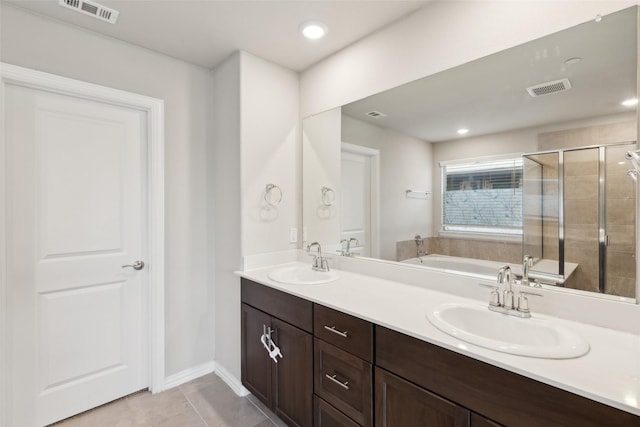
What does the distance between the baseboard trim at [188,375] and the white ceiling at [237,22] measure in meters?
2.42

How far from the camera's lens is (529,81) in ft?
4.50

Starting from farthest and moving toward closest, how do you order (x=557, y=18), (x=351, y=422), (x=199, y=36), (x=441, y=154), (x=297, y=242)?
1. (x=297, y=242)
2. (x=199, y=36)
3. (x=441, y=154)
4. (x=351, y=422)
5. (x=557, y=18)

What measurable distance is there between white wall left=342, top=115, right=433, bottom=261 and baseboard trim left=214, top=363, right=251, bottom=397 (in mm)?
1395

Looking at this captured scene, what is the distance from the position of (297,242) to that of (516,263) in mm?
1554

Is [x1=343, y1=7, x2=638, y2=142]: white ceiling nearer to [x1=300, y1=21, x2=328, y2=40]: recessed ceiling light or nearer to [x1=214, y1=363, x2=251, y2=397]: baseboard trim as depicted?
[x1=300, y1=21, x2=328, y2=40]: recessed ceiling light

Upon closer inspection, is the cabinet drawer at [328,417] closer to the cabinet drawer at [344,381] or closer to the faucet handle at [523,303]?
the cabinet drawer at [344,381]

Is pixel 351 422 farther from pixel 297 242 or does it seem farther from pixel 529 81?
pixel 529 81

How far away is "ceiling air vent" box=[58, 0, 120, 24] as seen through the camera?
5.43ft

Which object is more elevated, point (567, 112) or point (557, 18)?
point (557, 18)

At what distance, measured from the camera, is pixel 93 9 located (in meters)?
1.72

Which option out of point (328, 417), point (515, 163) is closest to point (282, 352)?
point (328, 417)

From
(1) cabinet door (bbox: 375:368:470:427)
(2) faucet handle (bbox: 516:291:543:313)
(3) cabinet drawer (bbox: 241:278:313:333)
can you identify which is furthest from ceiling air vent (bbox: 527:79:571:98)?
(3) cabinet drawer (bbox: 241:278:313:333)

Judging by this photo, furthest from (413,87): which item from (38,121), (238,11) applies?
(38,121)

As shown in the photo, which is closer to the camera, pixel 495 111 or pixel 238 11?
pixel 495 111
